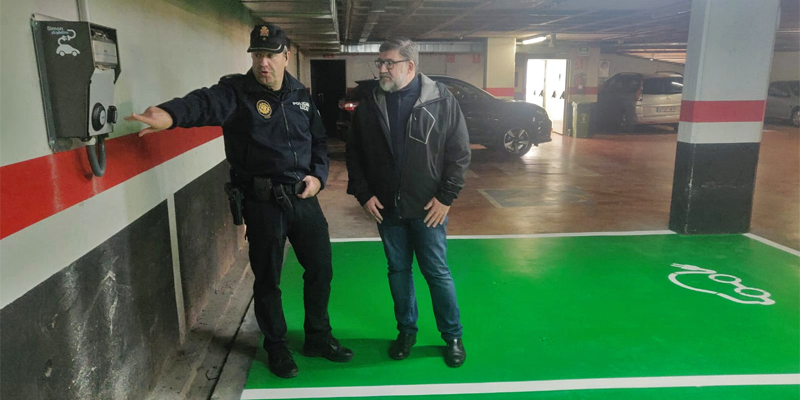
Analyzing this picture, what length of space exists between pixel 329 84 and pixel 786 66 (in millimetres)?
16259

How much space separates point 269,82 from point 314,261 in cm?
96

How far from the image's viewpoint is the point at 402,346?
9.95ft

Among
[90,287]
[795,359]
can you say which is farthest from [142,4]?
[795,359]

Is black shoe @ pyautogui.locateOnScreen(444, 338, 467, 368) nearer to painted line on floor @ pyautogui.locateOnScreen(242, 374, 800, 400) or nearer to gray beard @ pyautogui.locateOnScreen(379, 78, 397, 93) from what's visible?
painted line on floor @ pyautogui.locateOnScreen(242, 374, 800, 400)

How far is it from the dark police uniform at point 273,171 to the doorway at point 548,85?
15446 mm

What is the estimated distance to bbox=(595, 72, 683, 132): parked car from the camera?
14273 mm

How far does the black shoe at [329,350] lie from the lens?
299cm

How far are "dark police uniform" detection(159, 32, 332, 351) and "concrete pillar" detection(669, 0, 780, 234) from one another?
3858 mm

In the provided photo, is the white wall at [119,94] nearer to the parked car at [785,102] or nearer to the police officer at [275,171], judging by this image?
the police officer at [275,171]

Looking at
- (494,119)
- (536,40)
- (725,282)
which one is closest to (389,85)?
(725,282)

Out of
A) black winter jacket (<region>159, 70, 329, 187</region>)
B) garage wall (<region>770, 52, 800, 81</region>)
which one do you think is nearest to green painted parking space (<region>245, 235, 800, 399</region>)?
black winter jacket (<region>159, 70, 329, 187</region>)

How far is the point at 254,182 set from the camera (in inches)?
105

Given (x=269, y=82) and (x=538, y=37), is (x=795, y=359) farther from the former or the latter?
(x=538, y=37)

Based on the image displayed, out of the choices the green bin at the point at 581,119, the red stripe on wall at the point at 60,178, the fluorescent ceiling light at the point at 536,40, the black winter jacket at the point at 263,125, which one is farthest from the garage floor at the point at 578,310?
the fluorescent ceiling light at the point at 536,40
